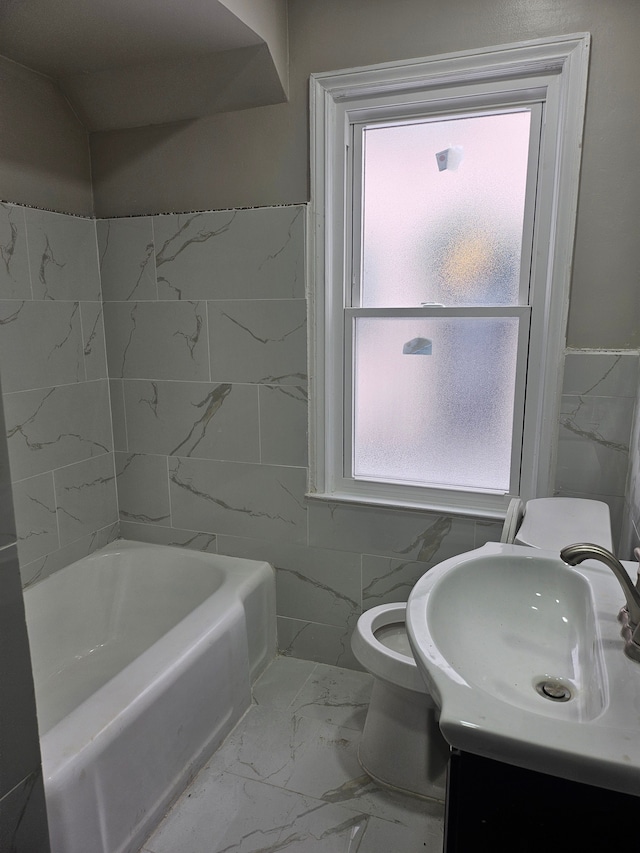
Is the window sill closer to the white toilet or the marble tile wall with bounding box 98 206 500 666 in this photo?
the marble tile wall with bounding box 98 206 500 666

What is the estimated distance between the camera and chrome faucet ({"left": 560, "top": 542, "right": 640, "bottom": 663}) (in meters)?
0.93

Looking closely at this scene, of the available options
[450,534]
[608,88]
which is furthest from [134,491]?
[608,88]

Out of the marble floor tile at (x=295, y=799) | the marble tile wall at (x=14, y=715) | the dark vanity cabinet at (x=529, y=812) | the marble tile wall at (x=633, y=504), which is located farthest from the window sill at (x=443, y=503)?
the marble tile wall at (x=14, y=715)

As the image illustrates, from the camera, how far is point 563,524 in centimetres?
156

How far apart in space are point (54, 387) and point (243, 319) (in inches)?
29.8

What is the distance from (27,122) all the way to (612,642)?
233cm

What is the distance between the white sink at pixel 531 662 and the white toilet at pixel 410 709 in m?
0.35

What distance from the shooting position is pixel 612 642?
3.18ft

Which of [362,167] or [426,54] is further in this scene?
[362,167]

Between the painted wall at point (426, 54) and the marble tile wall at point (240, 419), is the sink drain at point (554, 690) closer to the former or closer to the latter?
the marble tile wall at point (240, 419)

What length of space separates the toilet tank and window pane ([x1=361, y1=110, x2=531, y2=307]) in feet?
2.30

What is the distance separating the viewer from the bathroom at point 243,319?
1.76 m

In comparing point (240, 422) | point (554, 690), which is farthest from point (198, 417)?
point (554, 690)

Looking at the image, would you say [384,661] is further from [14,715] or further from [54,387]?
[54,387]
